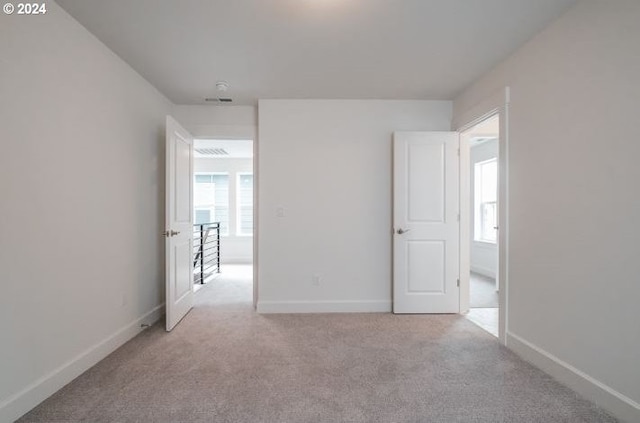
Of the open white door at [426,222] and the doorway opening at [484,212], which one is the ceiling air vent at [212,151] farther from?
the doorway opening at [484,212]

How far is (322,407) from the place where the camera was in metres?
1.70

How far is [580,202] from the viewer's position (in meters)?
1.86

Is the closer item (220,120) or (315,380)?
(315,380)

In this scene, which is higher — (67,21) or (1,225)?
(67,21)

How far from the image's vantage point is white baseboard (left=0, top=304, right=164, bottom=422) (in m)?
1.58

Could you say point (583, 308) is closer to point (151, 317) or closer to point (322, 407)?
point (322, 407)

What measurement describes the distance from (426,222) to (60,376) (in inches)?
129

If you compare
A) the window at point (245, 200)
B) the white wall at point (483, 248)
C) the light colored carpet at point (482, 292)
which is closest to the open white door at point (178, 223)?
the light colored carpet at point (482, 292)

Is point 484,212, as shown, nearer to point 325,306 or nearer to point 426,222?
point 426,222

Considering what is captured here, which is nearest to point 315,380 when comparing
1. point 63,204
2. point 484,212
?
point 63,204

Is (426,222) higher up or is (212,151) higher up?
(212,151)

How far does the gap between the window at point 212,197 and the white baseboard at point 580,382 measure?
631 cm

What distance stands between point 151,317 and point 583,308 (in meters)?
3.51

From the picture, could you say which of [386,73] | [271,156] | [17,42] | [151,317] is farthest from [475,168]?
[17,42]
